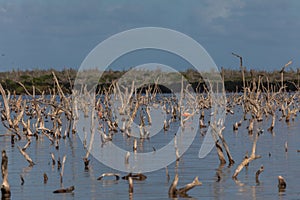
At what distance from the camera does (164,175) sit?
52.0ft

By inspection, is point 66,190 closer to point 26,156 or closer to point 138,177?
point 138,177

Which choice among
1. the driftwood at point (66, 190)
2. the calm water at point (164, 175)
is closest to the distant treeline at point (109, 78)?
the calm water at point (164, 175)

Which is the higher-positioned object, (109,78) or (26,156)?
(109,78)

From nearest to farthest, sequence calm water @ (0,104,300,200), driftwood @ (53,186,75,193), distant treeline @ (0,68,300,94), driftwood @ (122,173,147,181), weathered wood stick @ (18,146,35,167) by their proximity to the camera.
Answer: calm water @ (0,104,300,200) < driftwood @ (53,186,75,193) < driftwood @ (122,173,147,181) < weathered wood stick @ (18,146,35,167) < distant treeline @ (0,68,300,94)

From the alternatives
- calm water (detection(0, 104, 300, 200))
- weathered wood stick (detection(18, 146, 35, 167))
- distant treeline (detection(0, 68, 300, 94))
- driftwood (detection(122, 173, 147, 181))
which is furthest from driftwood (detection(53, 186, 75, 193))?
distant treeline (detection(0, 68, 300, 94))

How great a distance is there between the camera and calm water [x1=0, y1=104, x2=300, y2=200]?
1317cm

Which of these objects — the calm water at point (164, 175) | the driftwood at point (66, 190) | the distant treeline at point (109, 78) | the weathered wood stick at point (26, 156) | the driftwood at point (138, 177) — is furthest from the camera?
the distant treeline at point (109, 78)

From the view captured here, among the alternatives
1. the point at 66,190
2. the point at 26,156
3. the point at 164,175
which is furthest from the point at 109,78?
the point at 66,190

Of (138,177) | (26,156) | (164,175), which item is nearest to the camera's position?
(138,177)

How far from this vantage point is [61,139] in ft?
80.8

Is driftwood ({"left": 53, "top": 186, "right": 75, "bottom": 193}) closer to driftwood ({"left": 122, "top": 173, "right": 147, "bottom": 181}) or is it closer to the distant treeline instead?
driftwood ({"left": 122, "top": 173, "right": 147, "bottom": 181})

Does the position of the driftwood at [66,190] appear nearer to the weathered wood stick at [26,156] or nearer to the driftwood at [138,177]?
the driftwood at [138,177]

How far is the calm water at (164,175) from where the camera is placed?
13172mm

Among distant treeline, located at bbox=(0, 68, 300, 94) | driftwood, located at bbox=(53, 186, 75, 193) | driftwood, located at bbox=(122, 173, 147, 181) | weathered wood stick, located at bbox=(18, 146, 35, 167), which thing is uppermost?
distant treeline, located at bbox=(0, 68, 300, 94)
